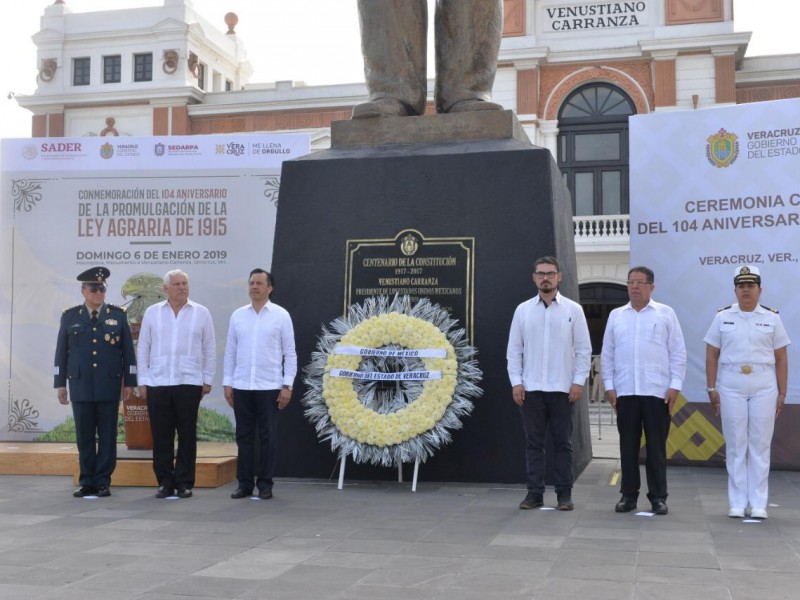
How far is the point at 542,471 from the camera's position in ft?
17.6

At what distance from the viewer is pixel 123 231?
8.66m

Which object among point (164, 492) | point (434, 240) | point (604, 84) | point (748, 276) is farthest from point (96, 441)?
point (604, 84)

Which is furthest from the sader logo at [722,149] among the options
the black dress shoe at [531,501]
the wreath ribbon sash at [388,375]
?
the black dress shoe at [531,501]

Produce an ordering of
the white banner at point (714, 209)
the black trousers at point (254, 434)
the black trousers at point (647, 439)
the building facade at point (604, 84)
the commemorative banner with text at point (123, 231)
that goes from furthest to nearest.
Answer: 1. the building facade at point (604, 84)
2. the commemorative banner with text at point (123, 231)
3. the white banner at point (714, 209)
4. the black trousers at point (254, 434)
5. the black trousers at point (647, 439)

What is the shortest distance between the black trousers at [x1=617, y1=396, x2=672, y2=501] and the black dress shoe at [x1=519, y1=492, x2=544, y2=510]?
0.47 meters

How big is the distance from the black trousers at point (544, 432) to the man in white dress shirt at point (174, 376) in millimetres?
2182

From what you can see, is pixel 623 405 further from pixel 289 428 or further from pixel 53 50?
pixel 53 50

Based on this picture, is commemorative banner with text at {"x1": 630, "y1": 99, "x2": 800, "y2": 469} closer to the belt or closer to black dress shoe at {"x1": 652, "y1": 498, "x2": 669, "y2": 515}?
the belt

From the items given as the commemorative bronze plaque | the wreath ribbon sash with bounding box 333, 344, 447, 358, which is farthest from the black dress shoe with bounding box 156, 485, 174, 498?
the commemorative bronze plaque

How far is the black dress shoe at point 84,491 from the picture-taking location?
5914 mm

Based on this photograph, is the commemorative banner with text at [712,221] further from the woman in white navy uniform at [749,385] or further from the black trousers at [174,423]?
the black trousers at [174,423]

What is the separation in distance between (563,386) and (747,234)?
8.97 feet

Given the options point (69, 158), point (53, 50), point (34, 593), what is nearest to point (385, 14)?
point (69, 158)

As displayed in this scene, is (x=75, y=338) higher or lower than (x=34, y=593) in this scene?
higher
